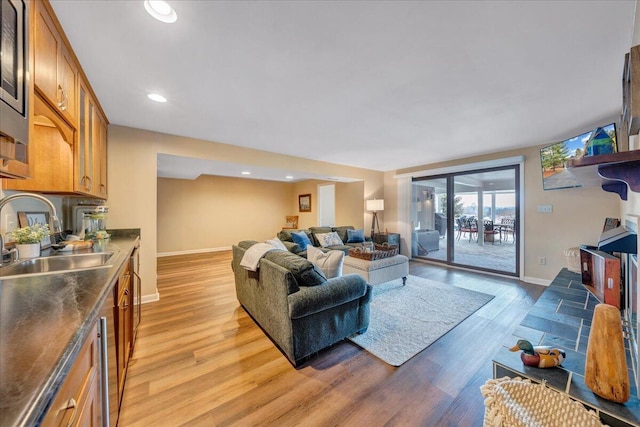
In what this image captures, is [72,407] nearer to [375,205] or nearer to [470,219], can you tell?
[375,205]

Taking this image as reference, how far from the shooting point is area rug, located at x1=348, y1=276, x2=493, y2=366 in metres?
2.17

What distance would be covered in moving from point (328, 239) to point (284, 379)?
339 centimetres

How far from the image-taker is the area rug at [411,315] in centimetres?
217

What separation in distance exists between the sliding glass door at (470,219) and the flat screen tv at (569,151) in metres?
0.84

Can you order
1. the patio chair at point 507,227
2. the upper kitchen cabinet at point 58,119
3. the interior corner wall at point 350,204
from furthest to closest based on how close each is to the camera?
the interior corner wall at point 350,204, the patio chair at point 507,227, the upper kitchen cabinet at point 58,119

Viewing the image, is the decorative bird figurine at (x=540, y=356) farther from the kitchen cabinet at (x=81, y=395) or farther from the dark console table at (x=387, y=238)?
the dark console table at (x=387, y=238)

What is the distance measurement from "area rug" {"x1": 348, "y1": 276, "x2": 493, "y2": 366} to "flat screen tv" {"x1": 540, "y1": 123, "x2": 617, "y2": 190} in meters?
1.82

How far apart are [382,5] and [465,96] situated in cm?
143

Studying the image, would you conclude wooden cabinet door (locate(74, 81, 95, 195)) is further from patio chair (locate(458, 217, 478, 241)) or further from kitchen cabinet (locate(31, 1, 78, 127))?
patio chair (locate(458, 217, 478, 241))

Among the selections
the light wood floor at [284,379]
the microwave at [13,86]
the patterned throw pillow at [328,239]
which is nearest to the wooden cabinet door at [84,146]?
the microwave at [13,86]

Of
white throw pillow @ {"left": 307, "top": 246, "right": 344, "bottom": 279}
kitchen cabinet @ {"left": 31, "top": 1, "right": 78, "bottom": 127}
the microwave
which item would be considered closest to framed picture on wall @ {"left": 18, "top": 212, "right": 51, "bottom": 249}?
kitchen cabinet @ {"left": 31, "top": 1, "right": 78, "bottom": 127}

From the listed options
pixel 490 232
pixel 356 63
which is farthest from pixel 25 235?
pixel 490 232

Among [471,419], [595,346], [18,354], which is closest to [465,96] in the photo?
[595,346]

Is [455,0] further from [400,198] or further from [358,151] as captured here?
[400,198]
